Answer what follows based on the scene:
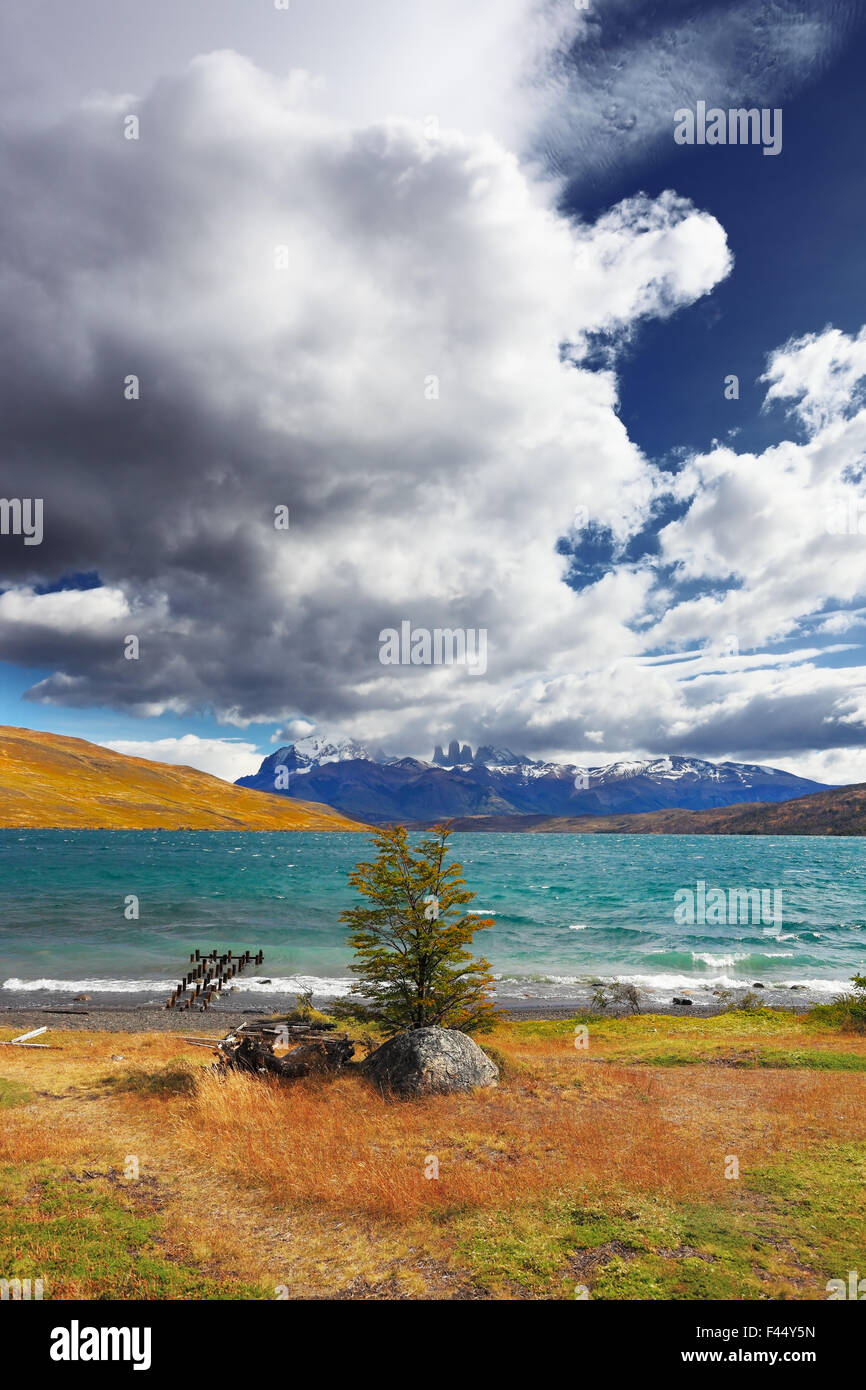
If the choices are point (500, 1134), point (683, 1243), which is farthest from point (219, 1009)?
point (683, 1243)

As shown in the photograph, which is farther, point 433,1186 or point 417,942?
point 417,942

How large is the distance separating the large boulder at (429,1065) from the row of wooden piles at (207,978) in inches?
994

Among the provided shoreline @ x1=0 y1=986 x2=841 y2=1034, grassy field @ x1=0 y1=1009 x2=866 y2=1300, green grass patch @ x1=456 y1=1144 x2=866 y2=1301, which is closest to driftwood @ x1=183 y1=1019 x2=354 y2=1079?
grassy field @ x1=0 y1=1009 x2=866 y2=1300

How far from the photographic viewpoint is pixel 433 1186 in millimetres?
11320

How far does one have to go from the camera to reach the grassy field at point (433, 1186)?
8.67m

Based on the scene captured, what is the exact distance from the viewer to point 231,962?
49.4 m

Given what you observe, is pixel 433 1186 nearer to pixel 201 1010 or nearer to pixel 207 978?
pixel 201 1010

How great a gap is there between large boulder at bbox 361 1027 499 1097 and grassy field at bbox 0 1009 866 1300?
59 centimetres

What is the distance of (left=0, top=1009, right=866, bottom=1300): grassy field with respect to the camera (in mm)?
8672

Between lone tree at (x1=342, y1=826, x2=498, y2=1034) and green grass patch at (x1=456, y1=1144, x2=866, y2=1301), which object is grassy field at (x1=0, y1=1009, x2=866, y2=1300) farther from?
lone tree at (x1=342, y1=826, x2=498, y2=1034)

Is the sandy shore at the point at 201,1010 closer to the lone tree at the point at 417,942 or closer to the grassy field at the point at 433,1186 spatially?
the lone tree at the point at 417,942

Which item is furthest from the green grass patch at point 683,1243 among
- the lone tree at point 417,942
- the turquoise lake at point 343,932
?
the turquoise lake at point 343,932

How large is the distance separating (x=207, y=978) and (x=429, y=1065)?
30.0 metres
